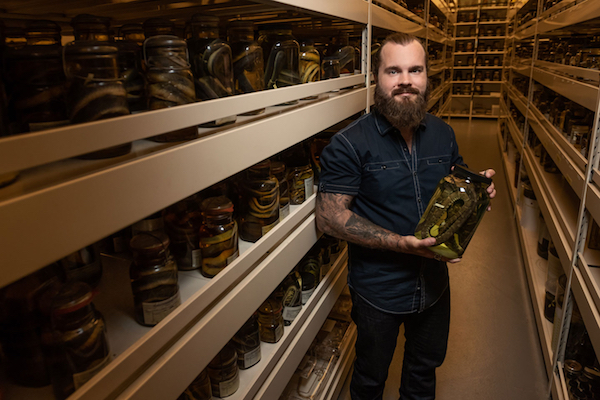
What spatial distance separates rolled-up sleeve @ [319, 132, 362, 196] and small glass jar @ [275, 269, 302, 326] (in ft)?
1.14

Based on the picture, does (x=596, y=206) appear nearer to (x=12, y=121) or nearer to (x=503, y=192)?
(x=12, y=121)

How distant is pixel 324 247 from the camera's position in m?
1.81

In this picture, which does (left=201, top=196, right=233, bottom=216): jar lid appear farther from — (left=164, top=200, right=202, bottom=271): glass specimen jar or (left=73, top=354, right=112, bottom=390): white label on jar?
(left=73, top=354, right=112, bottom=390): white label on jar

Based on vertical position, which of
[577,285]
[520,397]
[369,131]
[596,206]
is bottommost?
[520,397]

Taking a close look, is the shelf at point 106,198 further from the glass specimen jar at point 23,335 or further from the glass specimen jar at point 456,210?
the glass specimen jar at point 456,210

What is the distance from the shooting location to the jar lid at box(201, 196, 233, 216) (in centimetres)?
102

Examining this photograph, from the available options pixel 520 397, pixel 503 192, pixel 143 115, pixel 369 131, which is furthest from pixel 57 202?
pixel 503 192

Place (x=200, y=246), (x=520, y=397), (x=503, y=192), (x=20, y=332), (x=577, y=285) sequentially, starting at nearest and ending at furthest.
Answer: (x=20, y=332) → (x=200, y=246) → (x=577, y=285) → (x=520, y=397) → (x=503, y=192)

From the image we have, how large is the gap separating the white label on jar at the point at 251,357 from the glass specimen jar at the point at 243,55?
74cm

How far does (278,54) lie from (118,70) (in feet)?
2.24

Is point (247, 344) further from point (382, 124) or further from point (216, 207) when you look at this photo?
point (382, 124)

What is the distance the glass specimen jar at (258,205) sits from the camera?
1.21 metres

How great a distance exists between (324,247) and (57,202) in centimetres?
135

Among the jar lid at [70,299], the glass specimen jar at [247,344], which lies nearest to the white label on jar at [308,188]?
the glass specimen jar at [247,344]
